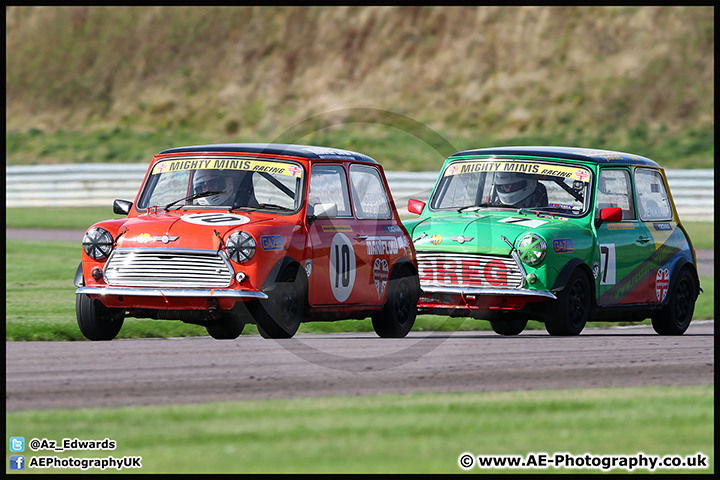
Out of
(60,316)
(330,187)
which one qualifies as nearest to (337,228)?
(330,187)

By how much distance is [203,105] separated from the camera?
41.6 meters

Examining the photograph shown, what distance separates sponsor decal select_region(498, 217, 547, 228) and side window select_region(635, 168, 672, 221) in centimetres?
166

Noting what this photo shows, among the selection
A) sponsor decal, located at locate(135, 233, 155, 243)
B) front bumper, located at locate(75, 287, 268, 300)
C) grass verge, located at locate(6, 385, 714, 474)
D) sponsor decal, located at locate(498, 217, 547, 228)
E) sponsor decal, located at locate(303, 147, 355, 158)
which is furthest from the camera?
sponsor decal, located at locate(498, 217, 547, 228)

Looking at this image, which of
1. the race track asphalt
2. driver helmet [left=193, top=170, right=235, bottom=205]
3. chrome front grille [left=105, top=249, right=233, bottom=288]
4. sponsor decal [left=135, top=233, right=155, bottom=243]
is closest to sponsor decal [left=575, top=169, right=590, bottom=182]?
the race track asphalt

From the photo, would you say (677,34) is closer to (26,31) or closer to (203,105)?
(203,105)

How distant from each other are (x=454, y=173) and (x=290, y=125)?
27.6 m

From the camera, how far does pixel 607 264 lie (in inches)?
456

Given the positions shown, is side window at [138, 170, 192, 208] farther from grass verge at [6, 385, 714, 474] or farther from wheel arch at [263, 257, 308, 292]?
grass verge at [6, 385, 714, 474]

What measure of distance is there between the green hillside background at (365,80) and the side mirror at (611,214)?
2110 cm

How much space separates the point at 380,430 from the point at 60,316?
20.4 feet

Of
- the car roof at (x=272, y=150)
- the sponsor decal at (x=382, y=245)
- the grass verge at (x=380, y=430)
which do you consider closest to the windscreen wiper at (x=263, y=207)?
the car roof at (x=272, y=150)

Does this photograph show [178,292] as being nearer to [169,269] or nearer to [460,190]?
[169,269]

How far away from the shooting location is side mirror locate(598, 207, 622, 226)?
1156 centimetres

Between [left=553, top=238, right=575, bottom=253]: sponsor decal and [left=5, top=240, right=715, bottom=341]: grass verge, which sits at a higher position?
[left=553, top=238, right=575, bottom=253]: sponsor decal
